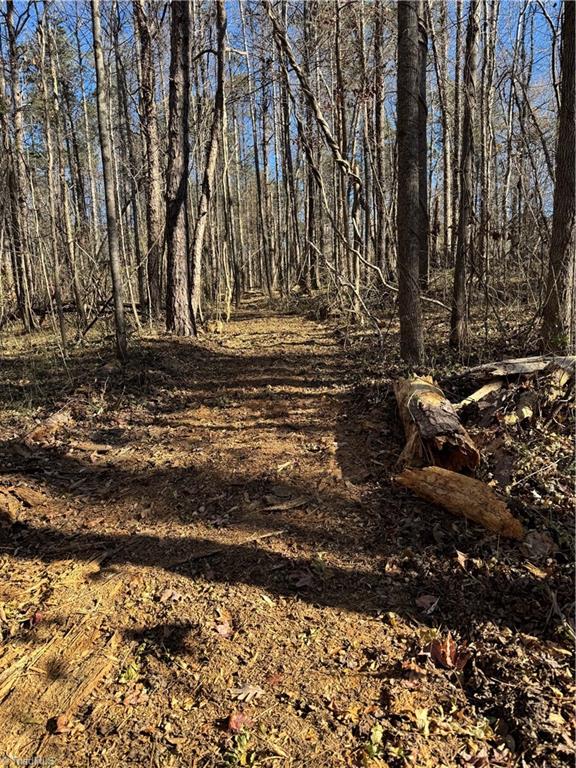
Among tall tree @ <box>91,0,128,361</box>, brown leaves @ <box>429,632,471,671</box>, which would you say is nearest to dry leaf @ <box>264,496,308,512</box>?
brown leaves @ <box>429,632,471,671</box>

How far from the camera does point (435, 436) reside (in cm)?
407

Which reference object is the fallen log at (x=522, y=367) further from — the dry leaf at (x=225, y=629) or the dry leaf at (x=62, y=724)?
the dry leaf at (x=62, y=724)

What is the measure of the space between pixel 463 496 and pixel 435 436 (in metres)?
0.61

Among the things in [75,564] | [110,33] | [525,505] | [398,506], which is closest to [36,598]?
[75,564]

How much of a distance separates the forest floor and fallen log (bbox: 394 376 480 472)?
11.2 inches

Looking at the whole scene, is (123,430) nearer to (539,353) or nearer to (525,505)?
(525,505)

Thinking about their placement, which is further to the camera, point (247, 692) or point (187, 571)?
point (187, 571)

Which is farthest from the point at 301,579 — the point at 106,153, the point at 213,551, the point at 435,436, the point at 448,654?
the point at 106,153

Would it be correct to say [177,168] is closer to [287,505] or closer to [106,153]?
[106,153]

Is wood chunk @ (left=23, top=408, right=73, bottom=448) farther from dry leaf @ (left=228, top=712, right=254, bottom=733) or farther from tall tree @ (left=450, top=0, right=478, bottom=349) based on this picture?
tall tree @ (left=450, top=0, right=478, bottom=349)

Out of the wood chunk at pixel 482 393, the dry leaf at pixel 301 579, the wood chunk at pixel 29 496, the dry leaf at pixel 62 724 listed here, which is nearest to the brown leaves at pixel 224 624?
the dry leaf at pixel 301 579

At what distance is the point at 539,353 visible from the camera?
605cm

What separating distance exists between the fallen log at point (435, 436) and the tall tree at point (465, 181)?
9.35 ft

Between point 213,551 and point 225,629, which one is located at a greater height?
point 213,551
